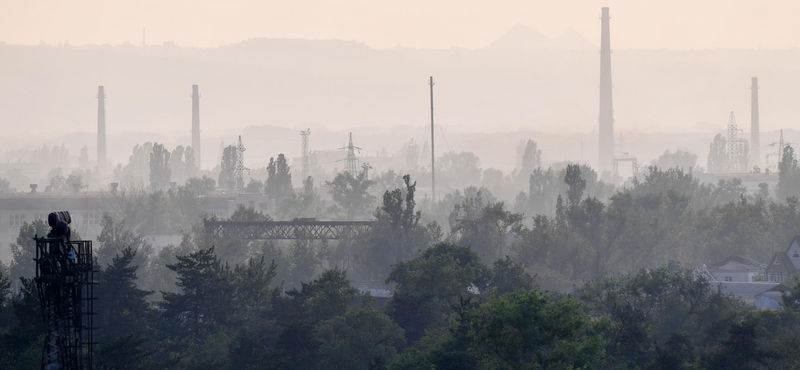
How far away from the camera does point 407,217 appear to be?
8875cm

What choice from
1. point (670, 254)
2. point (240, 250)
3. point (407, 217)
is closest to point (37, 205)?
point (240, 250)

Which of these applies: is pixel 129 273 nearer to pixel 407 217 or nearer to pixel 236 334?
pixel 236 334

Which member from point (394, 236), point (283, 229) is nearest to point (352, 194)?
point (283, 229)

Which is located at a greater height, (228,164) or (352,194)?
(228,164)

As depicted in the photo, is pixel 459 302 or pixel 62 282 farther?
pixel 459 302

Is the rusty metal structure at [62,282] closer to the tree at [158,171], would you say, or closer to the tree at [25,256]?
the tree at [25,256]

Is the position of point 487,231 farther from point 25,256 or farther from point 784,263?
point 25,256

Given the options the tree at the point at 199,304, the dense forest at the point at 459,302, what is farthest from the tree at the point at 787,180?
the tree at the point at 199,304

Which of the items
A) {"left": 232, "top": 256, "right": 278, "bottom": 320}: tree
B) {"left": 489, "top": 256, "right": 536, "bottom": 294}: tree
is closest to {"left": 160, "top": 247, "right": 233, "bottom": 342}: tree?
{"left": 232, "top": 256, "right": 278, "bottom": 320}: tree

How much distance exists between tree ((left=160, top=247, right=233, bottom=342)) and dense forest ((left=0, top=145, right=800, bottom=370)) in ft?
0.34

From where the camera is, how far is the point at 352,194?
145 m

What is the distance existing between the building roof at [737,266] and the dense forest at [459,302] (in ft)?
20.5

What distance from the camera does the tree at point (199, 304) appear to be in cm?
5706

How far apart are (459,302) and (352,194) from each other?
87978 mm
